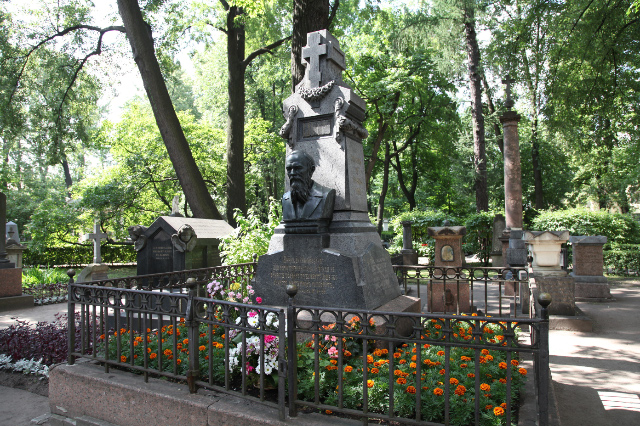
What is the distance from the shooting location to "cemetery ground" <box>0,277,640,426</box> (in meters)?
3.76

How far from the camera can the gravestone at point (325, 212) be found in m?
4.57

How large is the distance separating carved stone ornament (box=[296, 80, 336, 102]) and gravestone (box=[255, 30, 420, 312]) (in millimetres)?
13

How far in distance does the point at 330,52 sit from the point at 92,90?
482 inches

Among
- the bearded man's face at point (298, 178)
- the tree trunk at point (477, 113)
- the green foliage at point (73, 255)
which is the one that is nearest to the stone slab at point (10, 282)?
the bearded man's face at point (298, 178)

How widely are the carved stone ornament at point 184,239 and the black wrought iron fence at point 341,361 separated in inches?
194

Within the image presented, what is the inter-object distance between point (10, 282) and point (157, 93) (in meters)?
6.13

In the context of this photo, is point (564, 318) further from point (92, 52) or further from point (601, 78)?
point (92, 52)

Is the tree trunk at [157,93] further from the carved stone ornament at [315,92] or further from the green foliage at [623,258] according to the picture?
the green foliage at [623,258]

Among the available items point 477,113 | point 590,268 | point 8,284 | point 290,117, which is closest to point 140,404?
point 290,117

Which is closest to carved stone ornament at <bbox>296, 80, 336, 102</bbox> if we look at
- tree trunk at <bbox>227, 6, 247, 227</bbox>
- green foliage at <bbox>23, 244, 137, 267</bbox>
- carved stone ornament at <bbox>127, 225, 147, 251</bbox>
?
carved stone ornament at <bbox>127, 225, 147, 251</bbox>

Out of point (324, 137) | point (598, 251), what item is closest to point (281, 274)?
point (324, 137)

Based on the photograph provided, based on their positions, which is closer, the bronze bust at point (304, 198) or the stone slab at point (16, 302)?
the bronze bust at point (304, 198)

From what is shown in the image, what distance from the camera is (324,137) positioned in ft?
16.9

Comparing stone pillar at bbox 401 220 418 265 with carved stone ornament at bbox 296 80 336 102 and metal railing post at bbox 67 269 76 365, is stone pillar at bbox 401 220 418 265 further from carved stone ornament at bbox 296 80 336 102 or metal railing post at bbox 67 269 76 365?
metal railing post at bbox 67 269 76 365
